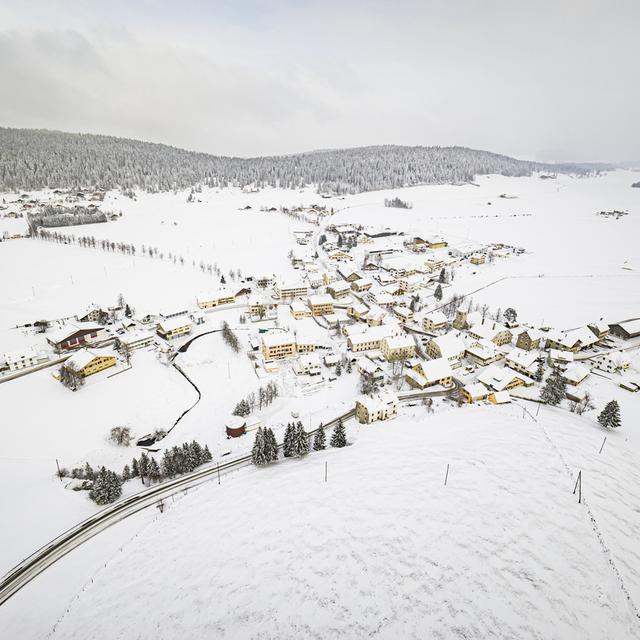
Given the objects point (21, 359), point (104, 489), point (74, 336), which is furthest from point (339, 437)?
point (21, 359)

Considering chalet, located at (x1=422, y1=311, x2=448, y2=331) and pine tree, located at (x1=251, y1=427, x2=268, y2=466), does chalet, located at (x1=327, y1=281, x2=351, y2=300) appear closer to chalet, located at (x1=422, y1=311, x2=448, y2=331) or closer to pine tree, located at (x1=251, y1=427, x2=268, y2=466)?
chalet, located at (x1=422, y1=311, x2=448, y2=331)

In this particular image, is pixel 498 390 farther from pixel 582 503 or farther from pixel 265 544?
pixel 265 544

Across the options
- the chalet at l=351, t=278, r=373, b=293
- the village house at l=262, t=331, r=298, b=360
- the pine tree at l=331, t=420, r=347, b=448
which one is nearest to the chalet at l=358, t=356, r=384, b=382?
the village house at l=262, t=331, r=298, b=360

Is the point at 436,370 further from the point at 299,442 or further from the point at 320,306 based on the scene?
the point at 320,306

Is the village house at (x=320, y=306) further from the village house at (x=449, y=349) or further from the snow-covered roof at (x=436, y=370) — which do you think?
the snow-covered roof at (x=436, y=370)

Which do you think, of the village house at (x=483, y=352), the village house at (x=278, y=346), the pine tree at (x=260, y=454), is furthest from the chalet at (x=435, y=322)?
the pine tree at (x=260, y=454)

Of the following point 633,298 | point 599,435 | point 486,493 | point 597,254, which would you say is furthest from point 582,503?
point 597,254
